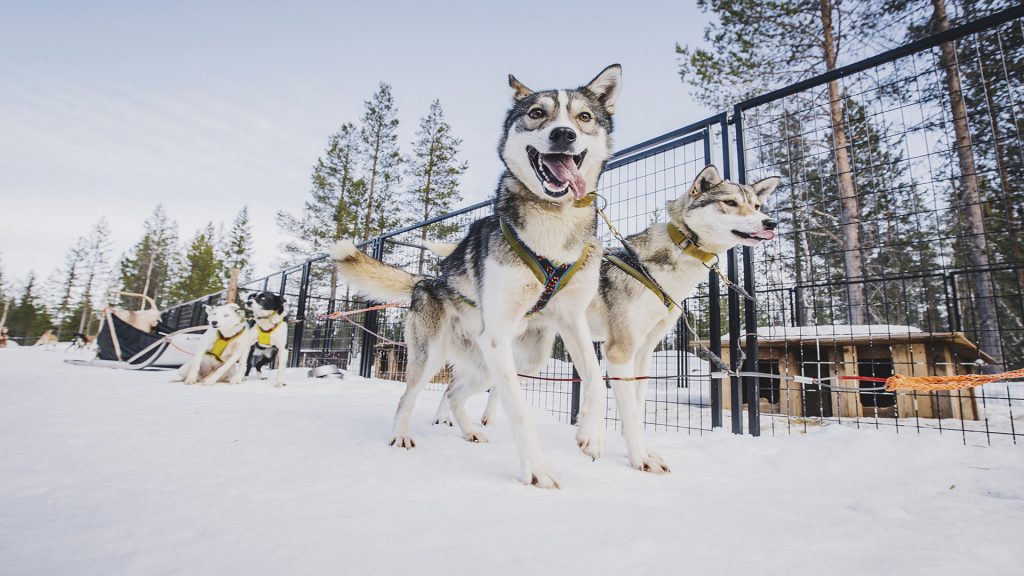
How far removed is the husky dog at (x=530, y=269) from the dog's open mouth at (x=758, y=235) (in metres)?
1.03

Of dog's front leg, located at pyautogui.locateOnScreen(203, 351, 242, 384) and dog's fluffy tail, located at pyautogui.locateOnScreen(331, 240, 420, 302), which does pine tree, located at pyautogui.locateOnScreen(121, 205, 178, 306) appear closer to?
dog's front leg, located at pyautogui.locateOnScreen(203, 351, 242, 384)

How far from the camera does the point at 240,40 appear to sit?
13570 millimetres

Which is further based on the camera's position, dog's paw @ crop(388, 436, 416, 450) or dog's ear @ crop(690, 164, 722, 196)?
Result: dog's ear @ crop(690, 164, 722, 196)

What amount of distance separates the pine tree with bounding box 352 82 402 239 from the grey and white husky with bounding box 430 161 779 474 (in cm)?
1637

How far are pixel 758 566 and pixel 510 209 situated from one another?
165cm

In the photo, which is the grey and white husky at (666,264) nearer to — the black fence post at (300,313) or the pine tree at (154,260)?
the black fence post at (300,313)

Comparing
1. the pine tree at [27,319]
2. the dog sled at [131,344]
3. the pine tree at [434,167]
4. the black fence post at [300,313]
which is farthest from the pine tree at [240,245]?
the black fence post at [300,313]

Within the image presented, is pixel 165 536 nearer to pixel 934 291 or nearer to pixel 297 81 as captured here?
pixel 934 291

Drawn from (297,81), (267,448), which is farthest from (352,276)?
(297,81)

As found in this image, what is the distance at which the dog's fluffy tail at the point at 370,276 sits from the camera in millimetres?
2840

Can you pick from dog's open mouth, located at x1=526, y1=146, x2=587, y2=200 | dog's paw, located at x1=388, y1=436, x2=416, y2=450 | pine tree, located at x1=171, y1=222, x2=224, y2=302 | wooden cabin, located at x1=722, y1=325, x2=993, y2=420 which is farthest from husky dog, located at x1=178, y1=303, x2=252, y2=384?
pine tree, located at x1=171, y1=222, x2=224, y2=302

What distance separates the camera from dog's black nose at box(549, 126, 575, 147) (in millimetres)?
1831

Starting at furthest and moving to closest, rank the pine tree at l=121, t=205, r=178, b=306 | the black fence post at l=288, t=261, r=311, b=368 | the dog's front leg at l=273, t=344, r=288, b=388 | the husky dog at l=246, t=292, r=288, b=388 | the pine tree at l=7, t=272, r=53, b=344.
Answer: the pine tree at l=121, t=205, r=178, b=306
the pine tree at l=7, t=272, r=53, b=344
the black fence post at l=288, t=261, r=311, b=368
the husky dog at l=246, t=292, r=288, b=388
the dog's front leg at l=273, t=344, r=288, b=388

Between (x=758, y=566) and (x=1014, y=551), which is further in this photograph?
(x=1014, y=551)
